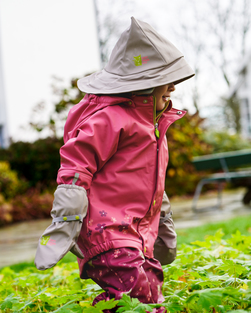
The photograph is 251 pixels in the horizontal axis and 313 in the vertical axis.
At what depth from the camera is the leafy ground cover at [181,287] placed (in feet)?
4.83

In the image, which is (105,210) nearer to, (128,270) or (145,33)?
(128,270)

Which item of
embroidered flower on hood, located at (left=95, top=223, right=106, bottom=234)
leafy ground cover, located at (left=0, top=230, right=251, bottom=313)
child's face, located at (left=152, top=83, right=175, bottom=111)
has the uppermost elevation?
child's face, located at (left=152, top=83, right=175, bottom=111)

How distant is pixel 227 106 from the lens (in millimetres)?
22656

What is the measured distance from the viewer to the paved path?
4133 mm

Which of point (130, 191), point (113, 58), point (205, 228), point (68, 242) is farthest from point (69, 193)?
point (205, 228)

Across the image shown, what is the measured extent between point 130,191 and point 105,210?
5.9 inches

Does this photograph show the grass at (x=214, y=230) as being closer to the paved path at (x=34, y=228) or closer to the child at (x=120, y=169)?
the paved path at (x=34, y=228)

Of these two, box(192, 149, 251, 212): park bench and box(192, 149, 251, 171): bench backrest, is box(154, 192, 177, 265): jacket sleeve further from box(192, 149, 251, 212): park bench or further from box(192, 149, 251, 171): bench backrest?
box(192, 149, 251, 171): bench backrest

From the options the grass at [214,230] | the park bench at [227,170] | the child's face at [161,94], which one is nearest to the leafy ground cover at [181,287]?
the child's face at [161,94]

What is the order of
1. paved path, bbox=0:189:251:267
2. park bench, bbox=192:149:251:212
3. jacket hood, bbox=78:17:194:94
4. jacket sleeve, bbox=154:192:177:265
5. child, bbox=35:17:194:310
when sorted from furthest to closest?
park bench, bbox=192:149:251:212 < paved path, bbox=0:189:251:267 < jacket sleeve, bbox=154:192:177:265 < jacket hood, bbox=78:17:194:94 < child, bbox=35:17:194:310

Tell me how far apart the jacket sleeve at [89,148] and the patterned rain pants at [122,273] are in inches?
13.5

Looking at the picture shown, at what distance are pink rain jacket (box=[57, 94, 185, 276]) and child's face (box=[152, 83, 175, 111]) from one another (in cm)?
7

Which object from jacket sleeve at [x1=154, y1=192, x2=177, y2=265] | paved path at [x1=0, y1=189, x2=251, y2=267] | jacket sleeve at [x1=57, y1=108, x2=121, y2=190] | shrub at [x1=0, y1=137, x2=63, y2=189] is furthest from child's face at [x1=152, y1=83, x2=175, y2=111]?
shrub at [x1=0, y1=137, x2=63, y2=189]

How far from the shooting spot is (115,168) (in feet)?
5.57
